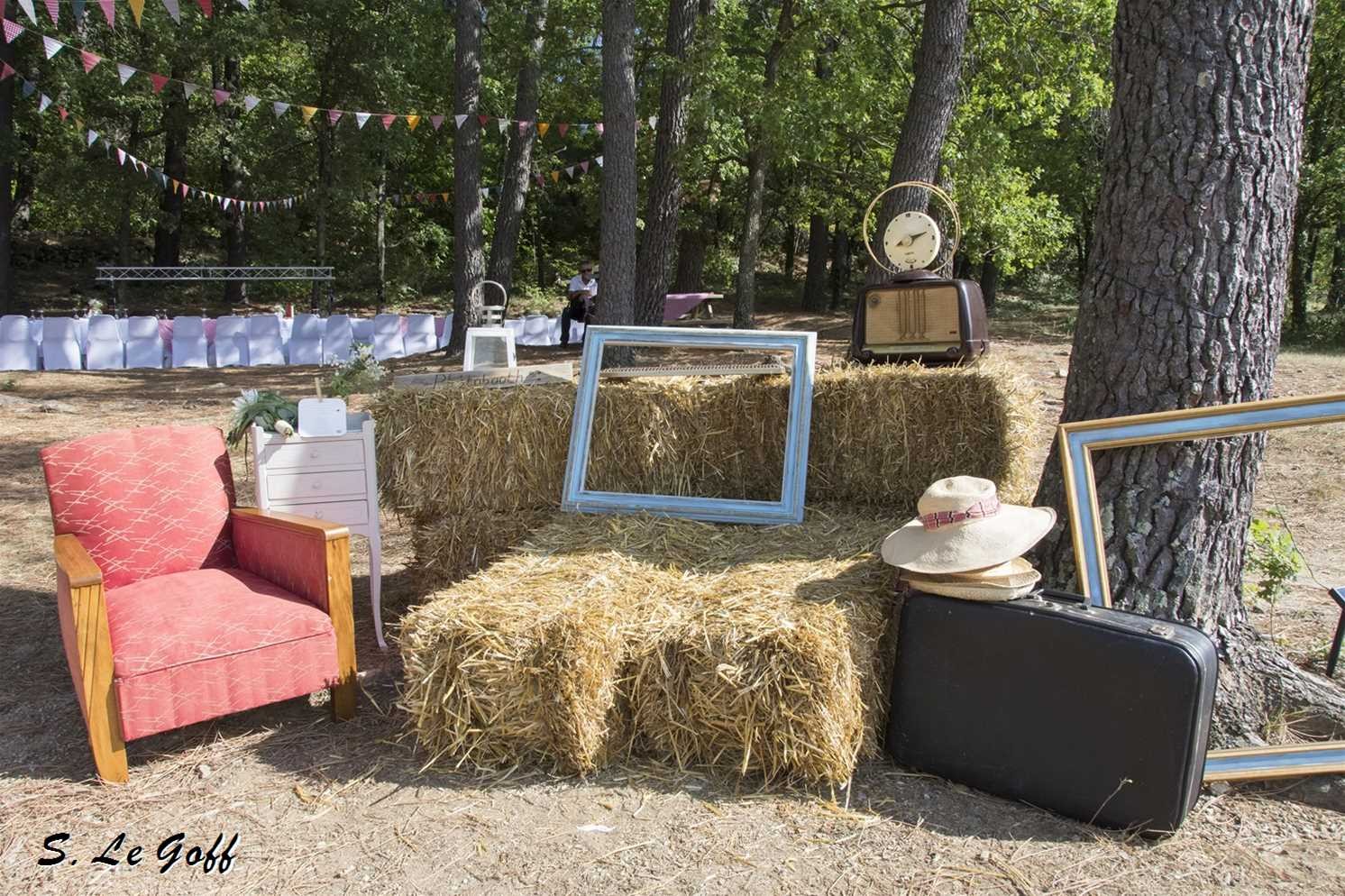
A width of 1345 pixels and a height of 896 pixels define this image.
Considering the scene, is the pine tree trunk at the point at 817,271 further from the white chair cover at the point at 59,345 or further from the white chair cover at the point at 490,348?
the white chair cover at the point at 490,348

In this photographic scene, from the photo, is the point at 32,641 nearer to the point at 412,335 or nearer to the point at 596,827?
the point at 596,827

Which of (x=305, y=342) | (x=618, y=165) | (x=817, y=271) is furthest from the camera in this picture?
(x=817, y=271)

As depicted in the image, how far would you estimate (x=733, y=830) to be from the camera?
8.77 ft

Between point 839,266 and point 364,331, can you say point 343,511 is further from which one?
point 839,266

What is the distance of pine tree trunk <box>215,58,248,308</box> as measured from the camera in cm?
2083

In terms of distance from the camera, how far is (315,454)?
4082mm

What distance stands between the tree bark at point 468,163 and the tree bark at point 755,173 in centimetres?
362

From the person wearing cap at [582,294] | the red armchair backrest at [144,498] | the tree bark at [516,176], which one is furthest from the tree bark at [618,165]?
the tree bark at [516,176]

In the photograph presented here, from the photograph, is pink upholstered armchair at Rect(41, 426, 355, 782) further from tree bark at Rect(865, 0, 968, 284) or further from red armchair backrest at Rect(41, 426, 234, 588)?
tree bark at Rect(865, 0, 968, 284)

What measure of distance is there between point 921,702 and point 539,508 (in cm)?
202

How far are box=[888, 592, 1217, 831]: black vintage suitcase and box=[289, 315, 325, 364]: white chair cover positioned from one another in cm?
1346

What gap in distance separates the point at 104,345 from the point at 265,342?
2.12 m

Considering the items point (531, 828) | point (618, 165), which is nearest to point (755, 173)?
point (618, 165)

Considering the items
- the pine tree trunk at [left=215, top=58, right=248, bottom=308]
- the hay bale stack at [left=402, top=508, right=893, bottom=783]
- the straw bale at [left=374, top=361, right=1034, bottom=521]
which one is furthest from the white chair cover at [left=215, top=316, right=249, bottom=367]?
the hay bale stack at [left=402, top=508, right=893, bottom=783]
